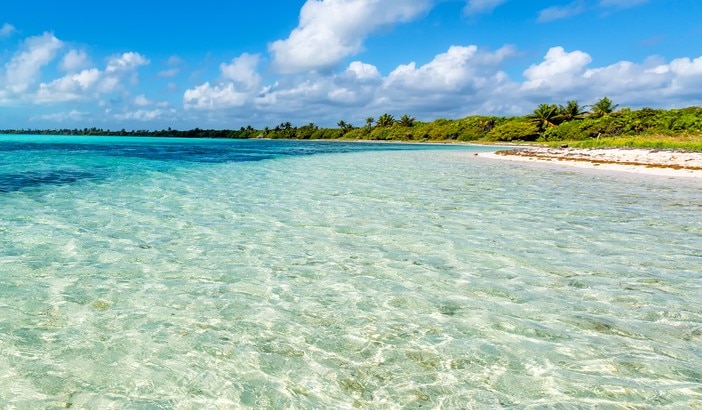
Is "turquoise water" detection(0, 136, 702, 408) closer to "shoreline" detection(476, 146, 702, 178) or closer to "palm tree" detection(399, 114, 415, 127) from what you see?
"shoreline" detection(476, 146, 702, 178)

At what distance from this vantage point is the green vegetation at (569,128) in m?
62.7

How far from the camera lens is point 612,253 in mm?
8555

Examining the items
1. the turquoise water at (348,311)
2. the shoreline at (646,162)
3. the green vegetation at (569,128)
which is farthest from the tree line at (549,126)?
the turquoise water at (348,311)

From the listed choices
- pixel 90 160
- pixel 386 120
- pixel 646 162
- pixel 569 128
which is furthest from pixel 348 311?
pixel 386 120

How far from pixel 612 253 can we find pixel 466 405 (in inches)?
254

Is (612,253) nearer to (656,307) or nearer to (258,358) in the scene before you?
(656,307)

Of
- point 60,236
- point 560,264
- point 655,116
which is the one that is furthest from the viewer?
point 655,116

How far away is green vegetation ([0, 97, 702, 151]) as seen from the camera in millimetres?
62744

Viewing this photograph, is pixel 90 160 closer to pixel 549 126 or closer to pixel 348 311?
pixel 348 311

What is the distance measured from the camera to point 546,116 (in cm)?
10744

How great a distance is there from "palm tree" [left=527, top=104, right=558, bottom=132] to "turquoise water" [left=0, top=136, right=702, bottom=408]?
105728 millimetres

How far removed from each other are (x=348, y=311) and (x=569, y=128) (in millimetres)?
103654

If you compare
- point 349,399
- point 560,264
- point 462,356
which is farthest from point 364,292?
point 560,264

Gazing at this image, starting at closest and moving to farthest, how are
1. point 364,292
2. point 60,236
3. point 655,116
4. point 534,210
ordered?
1. point 364,292
2. point 60,236
3. point 534,210
4. point 655,116
